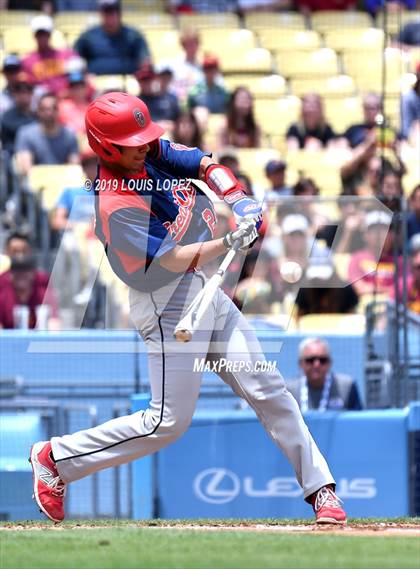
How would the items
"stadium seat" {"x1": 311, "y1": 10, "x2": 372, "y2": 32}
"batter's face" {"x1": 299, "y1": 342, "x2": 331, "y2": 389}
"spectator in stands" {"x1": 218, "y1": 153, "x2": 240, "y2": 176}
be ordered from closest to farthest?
"batter's face" {"x1": 299, "y1": 342, "x2": 331, "y2": 389}
"spectator in stands" {"x1": 218, "y1": 153, "x2": 240, "y2": 176}
"stadium seat" {"x1": 311, "y1": 10, "x2": 372, "y2": 32}

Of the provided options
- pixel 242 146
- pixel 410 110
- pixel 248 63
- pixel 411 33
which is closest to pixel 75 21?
pixel 248 63

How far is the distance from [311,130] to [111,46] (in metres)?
2.31

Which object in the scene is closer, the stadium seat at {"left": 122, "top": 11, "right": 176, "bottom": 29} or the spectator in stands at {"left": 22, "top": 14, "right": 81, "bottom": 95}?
the spectator in stands at {"left": 22, "top": 14, "right": 81, "bottom": 95}

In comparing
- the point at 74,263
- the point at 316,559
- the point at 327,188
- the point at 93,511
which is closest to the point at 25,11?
the point at 327,188

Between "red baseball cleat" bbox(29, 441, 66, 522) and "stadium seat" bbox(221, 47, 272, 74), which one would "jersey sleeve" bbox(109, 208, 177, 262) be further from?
"stadium seat" bbox(221, 47, 272, 74)

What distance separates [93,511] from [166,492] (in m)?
0.63

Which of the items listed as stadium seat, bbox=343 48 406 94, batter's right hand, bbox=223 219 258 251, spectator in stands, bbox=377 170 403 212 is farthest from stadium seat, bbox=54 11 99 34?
batter's right hand, bbox=223 219 258 251

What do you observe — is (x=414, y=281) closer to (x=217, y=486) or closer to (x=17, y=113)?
(x=217, y=486)

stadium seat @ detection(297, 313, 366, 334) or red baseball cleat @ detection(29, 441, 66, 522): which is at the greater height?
red baseball cleat @ detection(29, 441, 66, 522)

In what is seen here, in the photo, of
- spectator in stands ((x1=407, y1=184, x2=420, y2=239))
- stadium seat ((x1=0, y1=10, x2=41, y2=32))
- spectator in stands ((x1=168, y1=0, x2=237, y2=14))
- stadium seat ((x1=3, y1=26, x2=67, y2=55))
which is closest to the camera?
spectator in stands ((x1=407, y1=184, x2=420, y2=239))

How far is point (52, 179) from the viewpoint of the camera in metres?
13.1

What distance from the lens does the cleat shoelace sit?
6844 mm

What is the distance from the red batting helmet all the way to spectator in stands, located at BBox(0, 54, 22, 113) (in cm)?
734

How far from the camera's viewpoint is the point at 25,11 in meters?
16.3
